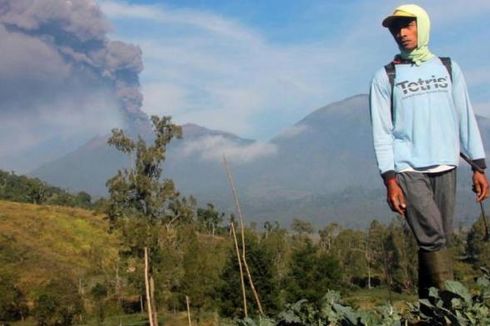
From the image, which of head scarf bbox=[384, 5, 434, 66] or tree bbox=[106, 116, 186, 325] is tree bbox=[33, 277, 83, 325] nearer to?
tree bbox=[106, 116, 186, 325]

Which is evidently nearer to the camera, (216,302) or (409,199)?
(409,199)

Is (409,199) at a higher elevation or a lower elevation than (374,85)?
lower

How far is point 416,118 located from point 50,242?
8069 centimetres

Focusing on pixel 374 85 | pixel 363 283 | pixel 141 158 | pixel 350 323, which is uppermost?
pixel 141 158

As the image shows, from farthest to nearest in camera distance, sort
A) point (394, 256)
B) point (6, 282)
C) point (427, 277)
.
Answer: point (394, 256)
point (6, 282)
point (427, 277)

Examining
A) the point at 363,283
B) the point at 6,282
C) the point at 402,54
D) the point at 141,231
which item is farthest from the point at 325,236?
the point at 402,54

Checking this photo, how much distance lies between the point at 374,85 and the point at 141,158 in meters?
33.7

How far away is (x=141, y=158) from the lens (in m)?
37.1

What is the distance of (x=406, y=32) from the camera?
4090 mm

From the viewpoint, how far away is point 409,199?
397 cm

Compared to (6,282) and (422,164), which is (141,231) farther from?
(422,164)

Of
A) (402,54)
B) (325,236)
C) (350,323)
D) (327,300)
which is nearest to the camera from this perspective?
(350,323)

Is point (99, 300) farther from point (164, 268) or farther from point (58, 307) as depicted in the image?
point (164, 268)

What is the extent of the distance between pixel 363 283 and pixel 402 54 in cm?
7480
